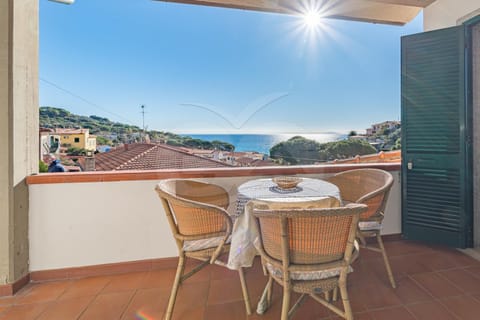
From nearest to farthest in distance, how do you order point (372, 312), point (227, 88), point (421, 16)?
point (372, 312)
point (421, 16)
point (227, 88)

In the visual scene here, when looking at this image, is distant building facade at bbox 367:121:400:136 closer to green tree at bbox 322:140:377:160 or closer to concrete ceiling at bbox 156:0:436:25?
green tree at bbox 322:140:377:160

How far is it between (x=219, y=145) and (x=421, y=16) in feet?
9.72

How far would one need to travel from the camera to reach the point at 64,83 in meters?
2.91

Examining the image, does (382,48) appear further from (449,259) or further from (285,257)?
(285,257)

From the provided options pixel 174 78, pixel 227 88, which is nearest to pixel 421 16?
pixel 227 88

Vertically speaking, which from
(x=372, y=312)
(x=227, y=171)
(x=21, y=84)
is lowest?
(x=372, y=312)

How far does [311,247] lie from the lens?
103 cm

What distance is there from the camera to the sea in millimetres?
3058

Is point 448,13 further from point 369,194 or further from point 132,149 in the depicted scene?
point 132,149

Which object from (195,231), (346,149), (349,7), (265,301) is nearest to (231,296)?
(265,301)

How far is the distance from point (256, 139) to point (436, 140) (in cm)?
225

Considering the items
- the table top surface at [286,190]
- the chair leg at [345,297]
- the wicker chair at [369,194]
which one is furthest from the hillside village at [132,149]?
the chair leg at [345,297]

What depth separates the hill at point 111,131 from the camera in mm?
2263

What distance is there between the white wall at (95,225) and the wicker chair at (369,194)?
165 centimetres
